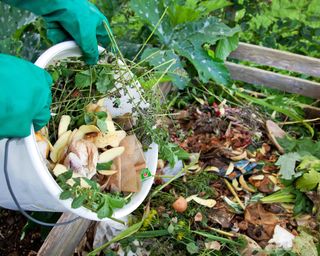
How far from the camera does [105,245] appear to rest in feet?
6.39

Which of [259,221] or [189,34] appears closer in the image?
[259,221]

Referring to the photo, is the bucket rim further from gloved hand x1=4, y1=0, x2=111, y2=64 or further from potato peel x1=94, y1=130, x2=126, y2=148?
potato peel x1=94, y1=130, x2=126, y2=148

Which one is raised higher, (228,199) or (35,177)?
(35,177)

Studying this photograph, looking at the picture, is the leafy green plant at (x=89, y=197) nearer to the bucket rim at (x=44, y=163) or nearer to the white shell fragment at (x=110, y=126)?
the bucket rim at (x=44, y=163)

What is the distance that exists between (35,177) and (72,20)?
1.57 feet

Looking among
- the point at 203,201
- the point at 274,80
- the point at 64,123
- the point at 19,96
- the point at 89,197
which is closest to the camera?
the point at 19,96

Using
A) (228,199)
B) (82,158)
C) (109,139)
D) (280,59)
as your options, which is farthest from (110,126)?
(280,59)

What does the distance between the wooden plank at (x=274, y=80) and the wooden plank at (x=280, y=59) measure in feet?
0.22

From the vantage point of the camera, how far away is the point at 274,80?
9.12ft

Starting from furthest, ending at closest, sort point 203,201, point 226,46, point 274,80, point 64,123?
point 274,80 < point 226,46 < point 203,201 < point 64,123

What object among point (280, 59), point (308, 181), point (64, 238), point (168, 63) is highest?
point (168, 63)

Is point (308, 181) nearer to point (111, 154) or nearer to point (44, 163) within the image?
point (111, 154)

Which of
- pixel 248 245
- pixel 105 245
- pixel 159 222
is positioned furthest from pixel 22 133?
pixel 248 245

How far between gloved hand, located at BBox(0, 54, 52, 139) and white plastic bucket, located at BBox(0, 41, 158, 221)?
48mm
